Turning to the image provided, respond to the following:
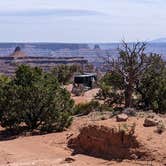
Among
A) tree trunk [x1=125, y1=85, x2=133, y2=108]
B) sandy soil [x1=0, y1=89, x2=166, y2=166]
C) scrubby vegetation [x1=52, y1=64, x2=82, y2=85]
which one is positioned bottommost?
scrubby vegetation [x1=52, y1=64, x2=82, y2=85]

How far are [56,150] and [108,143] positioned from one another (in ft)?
6.02

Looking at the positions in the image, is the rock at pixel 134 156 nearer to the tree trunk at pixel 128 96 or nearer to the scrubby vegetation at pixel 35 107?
the scrubby vegetation at pixel 35 107

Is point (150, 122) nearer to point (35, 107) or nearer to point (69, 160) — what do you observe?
point (69, 160)

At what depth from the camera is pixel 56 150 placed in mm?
17250

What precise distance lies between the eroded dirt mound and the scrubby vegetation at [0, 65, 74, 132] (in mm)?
3253

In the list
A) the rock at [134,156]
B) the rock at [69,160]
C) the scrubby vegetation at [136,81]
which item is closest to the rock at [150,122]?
the rock at [134,156]

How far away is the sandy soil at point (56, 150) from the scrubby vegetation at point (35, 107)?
152cm

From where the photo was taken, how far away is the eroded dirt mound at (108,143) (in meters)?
15.8

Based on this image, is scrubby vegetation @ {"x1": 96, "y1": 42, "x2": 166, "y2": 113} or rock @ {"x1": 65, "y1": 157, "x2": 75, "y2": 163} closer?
rock @ {"x1": 65, "y1": 157, "x2": 75, "y2": 163}

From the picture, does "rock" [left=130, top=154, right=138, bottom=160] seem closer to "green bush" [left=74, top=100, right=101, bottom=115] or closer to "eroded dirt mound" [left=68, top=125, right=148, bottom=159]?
"eroded dirt mound" [left=68, top=125, right=148, bottom=159]

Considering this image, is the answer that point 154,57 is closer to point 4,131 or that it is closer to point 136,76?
point 136,76

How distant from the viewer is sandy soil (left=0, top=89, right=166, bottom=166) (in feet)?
50.2

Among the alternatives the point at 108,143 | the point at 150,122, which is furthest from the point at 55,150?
the point at 150,122

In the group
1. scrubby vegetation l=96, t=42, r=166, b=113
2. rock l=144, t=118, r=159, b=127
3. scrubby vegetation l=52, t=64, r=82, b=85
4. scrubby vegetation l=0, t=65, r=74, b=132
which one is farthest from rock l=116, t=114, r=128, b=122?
scrubby vegetation l=52, t=64, r=82, b=85
